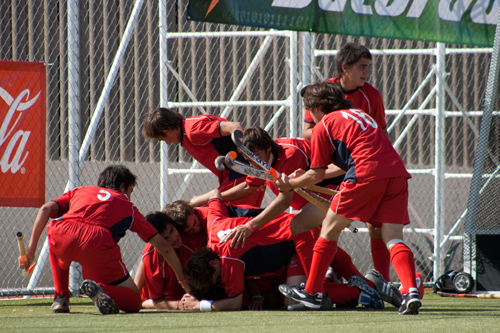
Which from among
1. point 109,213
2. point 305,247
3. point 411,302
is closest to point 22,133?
point 109,213

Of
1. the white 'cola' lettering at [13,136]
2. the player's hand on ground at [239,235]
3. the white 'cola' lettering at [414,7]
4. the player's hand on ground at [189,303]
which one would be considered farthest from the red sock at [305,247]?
the white 'cola' lettering at [13,136]

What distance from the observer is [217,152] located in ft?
15.9

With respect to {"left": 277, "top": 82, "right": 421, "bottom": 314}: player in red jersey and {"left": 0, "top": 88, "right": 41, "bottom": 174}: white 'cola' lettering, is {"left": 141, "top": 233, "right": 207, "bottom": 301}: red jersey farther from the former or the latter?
{"left": 0, "top": 88, "right": 41, "bottom": 174}: white 'cola' lettering

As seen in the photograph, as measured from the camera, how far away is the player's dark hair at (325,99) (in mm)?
4230

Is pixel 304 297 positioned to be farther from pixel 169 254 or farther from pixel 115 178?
pixel 115 178

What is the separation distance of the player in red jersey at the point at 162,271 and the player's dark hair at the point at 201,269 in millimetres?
341

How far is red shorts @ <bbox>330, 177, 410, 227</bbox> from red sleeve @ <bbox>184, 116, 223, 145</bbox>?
116 centimetres

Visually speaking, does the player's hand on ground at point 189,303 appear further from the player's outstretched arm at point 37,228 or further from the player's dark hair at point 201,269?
the player's outstretched arm at point 37,228

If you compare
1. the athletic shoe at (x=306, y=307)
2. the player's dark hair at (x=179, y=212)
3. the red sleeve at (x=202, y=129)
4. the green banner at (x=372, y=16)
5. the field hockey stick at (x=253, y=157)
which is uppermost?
the green banner at (x=372, y=16)

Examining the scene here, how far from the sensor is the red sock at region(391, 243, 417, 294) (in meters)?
3.77

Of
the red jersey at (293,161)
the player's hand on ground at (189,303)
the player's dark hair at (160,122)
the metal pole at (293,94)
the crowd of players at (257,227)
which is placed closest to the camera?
the crowd of players at (257,227)

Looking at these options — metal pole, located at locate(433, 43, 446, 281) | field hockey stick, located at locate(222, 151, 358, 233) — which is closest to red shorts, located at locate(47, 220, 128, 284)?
field hockey stick, located at locate(222, 151, 358, 233)

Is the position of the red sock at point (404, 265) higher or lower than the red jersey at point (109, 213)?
lower

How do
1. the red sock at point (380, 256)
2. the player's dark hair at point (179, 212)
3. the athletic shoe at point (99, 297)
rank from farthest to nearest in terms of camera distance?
1. the red sock at point (380, 256)
2. the player's dark hair at point (179, 212)
3. the athletic shoe at point (99, 297)
